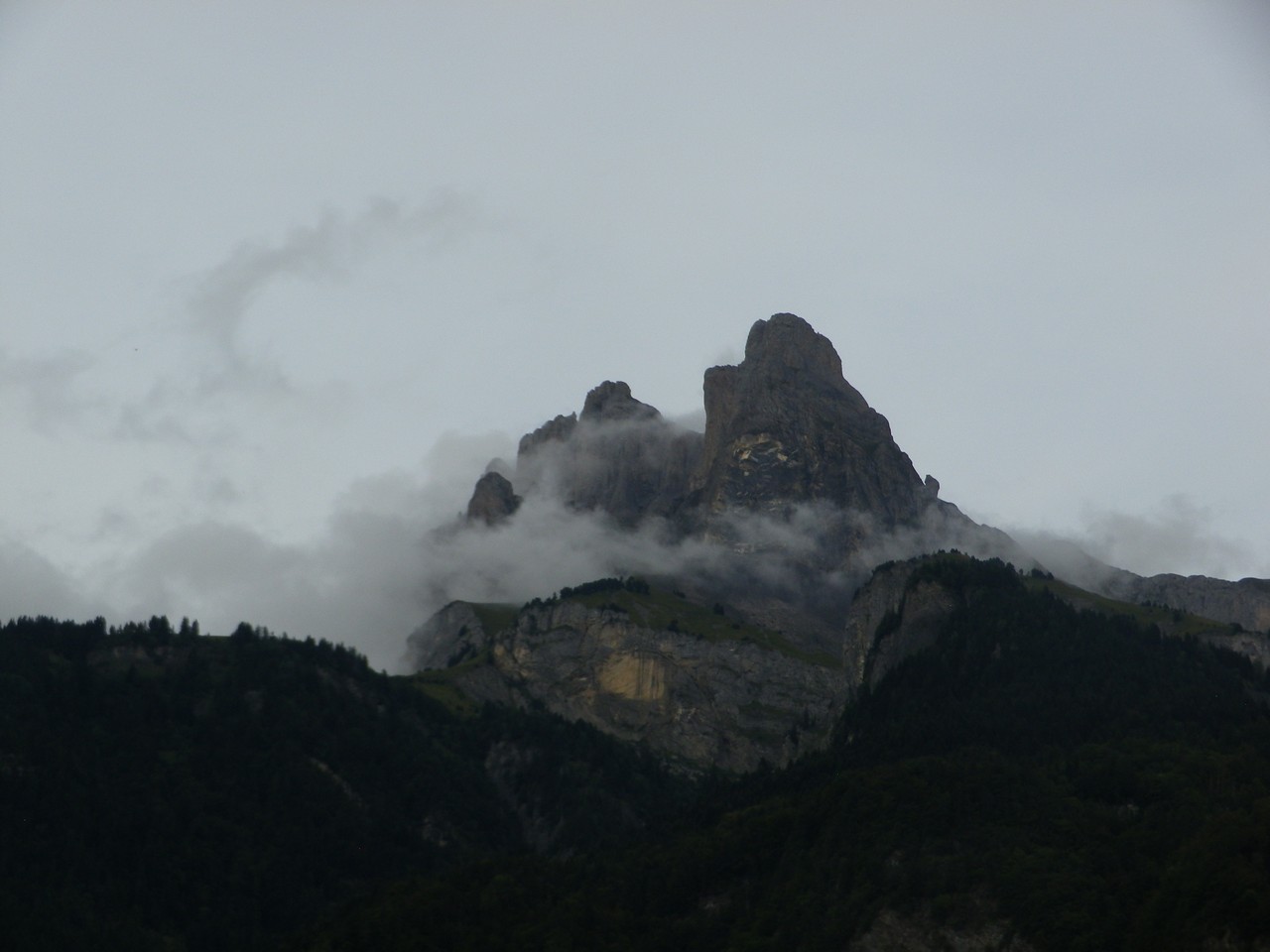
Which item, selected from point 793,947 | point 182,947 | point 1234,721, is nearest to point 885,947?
point 793,947

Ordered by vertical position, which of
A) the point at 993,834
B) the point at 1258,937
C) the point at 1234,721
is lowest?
the point at 1258,937

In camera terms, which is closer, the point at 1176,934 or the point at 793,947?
the point at 1176,934

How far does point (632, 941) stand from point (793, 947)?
62.2 ft

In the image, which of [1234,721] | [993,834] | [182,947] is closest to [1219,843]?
[993,834]

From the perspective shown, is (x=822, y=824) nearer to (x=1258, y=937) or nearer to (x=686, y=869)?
(x=686, y=869)

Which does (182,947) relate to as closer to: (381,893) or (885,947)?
(381,893)

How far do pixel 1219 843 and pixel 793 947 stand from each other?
40.4 metres

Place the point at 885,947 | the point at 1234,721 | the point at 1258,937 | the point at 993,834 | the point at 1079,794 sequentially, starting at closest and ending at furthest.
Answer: the point at 1258,937 < the point at 885,947 < the point at 993,834 < the point at 1079,794 < the point at 1234,721

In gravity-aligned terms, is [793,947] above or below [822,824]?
below

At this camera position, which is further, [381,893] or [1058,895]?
[381,893]

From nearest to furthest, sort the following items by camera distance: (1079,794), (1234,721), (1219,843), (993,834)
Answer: (1219,843), (993,834), (1079,794), (1234,721)

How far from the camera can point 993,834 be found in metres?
164

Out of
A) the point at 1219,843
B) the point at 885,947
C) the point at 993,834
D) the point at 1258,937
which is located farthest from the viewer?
the point at 993,834

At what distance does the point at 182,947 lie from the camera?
19988cm
